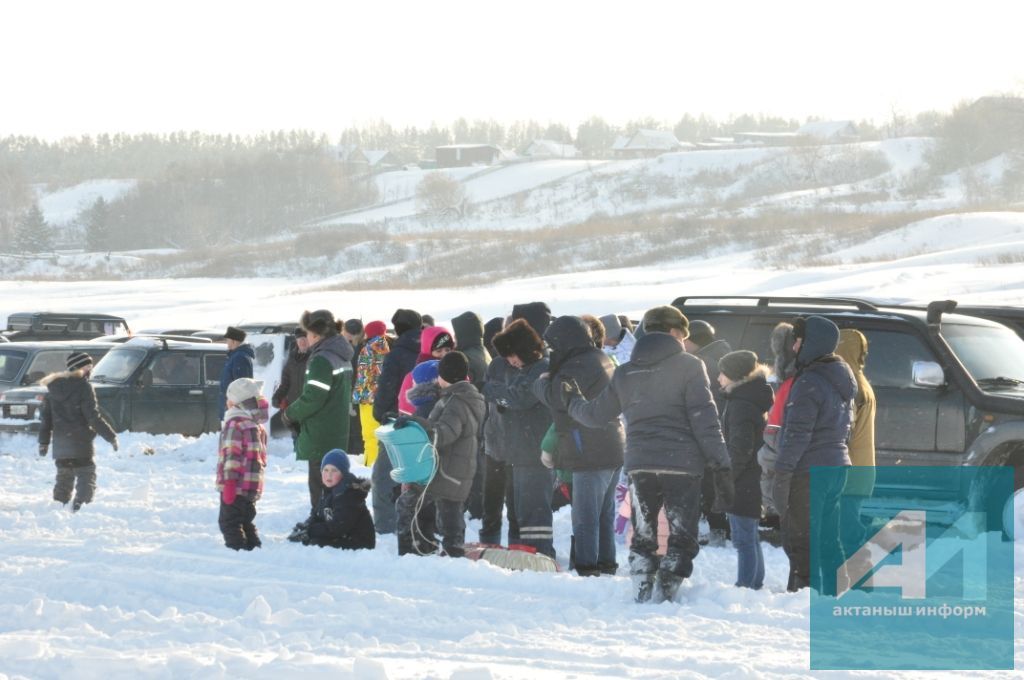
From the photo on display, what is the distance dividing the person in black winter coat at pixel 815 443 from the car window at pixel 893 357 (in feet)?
8.17

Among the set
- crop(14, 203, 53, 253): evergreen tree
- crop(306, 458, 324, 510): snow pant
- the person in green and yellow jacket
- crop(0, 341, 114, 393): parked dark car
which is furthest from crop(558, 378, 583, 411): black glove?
crop(14, 203, 53, 253): evergreen tree

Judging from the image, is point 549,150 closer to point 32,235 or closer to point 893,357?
point 32,235

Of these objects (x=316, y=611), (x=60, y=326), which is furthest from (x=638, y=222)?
(x=316, y=611)

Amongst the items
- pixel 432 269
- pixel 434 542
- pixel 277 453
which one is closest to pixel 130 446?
pixel 277 453

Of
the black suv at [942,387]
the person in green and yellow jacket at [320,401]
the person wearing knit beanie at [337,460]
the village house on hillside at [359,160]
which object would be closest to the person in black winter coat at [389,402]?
the person in green and yellow jacket at [320,401]

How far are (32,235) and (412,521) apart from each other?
134 metres

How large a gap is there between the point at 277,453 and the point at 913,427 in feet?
26.7

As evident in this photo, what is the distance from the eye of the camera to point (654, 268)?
191ft

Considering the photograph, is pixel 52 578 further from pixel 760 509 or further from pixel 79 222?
pixel 79 222

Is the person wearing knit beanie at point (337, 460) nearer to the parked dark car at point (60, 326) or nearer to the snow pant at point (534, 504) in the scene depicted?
the snow pant at point (534, 504)

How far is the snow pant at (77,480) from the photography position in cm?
1161

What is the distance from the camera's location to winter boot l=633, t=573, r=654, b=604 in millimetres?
7512

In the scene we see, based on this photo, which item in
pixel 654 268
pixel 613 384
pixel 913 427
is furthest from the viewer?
pixel 654 268

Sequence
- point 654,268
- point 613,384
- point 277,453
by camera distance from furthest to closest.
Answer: point 654,268, point 277,453, point 613,384
